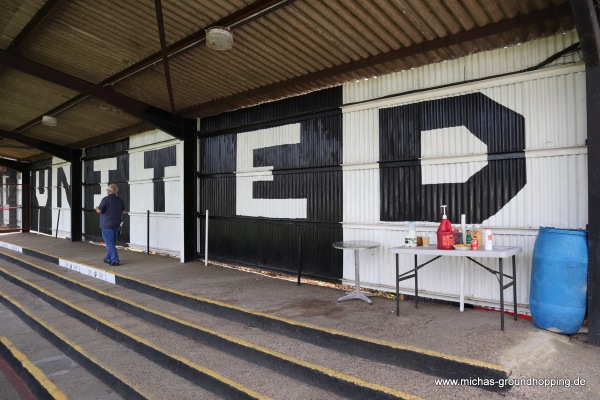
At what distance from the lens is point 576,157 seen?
412 centimetres

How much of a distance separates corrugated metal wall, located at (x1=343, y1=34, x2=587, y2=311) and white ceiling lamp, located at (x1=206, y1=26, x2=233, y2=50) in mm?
2189

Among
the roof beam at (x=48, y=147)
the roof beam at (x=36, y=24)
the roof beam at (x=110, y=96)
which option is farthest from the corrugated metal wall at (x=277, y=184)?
the roof beam at (x=48, y=147)

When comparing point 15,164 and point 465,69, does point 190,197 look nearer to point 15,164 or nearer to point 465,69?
point 465,69

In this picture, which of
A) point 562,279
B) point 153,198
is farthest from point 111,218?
point 562,279

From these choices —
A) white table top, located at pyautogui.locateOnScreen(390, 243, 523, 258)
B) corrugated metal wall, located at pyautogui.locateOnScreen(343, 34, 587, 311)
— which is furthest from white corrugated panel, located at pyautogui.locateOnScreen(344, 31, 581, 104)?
white table top, located at pyautogui.locateOnScreen(390, 243, 523, 258)

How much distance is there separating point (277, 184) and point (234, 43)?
2714mm

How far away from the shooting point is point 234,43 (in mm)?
5758

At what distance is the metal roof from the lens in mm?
4398

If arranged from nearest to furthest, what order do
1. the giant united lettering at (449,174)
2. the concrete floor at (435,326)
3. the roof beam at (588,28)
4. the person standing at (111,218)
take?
the concrete floor at (435,326) → the roof beam at (588,28) → the giant united lettering at (449,174) → the person standing at (111,218)

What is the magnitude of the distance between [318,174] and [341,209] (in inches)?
31.6

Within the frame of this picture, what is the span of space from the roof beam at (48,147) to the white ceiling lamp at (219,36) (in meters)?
11.2

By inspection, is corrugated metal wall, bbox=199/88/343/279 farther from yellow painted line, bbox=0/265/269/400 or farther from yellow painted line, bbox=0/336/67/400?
yellow painted line, bbox=0/336/67/400

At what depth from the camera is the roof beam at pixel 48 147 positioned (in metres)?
12.6

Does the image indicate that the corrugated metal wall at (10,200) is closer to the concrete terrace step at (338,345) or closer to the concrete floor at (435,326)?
the concrete floor at (435,326)
